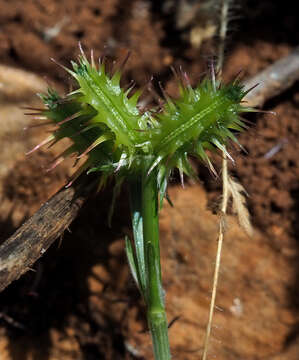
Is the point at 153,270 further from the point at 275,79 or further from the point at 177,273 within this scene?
the point at 275,79

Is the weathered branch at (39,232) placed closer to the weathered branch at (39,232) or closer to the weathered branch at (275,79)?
the weathered branch at (39,232)

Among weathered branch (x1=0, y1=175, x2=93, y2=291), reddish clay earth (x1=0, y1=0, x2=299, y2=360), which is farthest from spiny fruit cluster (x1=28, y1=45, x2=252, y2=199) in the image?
reddish clay earth (x1=0, y1=0, x2=299, y2=360)

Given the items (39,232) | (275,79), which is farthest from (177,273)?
(275,79)

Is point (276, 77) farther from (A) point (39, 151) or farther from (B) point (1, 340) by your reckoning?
(B) point (1, 340)

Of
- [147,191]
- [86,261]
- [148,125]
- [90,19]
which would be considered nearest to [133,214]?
[147,191]

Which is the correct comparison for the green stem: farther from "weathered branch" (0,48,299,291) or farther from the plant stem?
"weathered branch" (0,48,299,291)

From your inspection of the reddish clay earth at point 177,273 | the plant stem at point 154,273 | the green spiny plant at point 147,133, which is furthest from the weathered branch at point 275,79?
the plant stem at point 154,273

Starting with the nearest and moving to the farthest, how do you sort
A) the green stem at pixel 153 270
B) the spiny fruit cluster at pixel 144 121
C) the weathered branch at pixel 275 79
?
1. the spiny fruit cluster at pixel 144 121
2. the green stem at pixel 153 270
3. the weathered branch at pixel 275 79

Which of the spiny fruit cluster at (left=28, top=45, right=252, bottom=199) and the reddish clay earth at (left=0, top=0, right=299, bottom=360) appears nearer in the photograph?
the spiny fruit cluster at (left=28, top=45, right=252, bottom=199)
